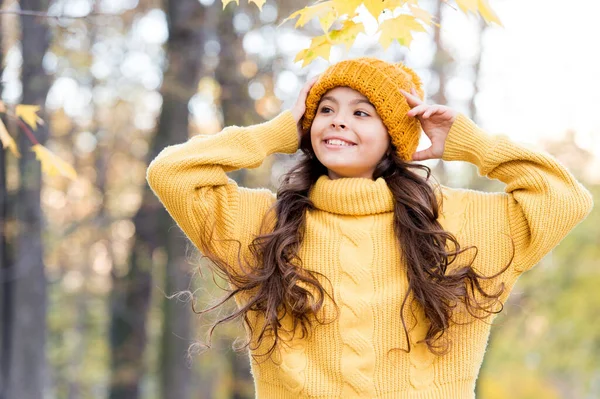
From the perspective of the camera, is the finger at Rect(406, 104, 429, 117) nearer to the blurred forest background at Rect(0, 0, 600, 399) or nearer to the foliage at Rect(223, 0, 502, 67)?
the foliage at Rect(223, 0, 502, 67)

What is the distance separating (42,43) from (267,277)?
591 cm

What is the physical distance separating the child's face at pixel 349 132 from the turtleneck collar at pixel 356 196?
0.07m

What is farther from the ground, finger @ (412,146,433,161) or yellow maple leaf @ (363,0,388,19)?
yellow maple leaf @ (363,0,388,19)

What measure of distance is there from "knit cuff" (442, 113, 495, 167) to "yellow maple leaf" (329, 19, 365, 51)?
536 mm

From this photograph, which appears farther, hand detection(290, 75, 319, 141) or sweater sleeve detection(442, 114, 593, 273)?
hand detection(290, 75, 319, 141)

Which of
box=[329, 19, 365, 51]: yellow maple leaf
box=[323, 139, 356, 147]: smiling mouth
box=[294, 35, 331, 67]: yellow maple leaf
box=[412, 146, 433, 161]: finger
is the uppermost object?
box=[329, 19, 365, 51]: yellow maple leaf

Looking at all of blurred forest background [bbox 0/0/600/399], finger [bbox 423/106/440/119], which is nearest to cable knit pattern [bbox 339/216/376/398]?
finger [bbox 423/106/440/119]

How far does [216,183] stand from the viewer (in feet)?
11.0

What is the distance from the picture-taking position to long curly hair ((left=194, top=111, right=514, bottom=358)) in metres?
3.22

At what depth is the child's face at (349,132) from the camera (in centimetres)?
333

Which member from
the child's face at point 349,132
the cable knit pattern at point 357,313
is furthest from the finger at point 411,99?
the cable knit pattern at point 357,313

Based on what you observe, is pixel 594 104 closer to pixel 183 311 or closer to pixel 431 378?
pixel 183 311

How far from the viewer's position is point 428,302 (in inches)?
126

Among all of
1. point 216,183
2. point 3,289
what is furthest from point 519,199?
point 3,289
